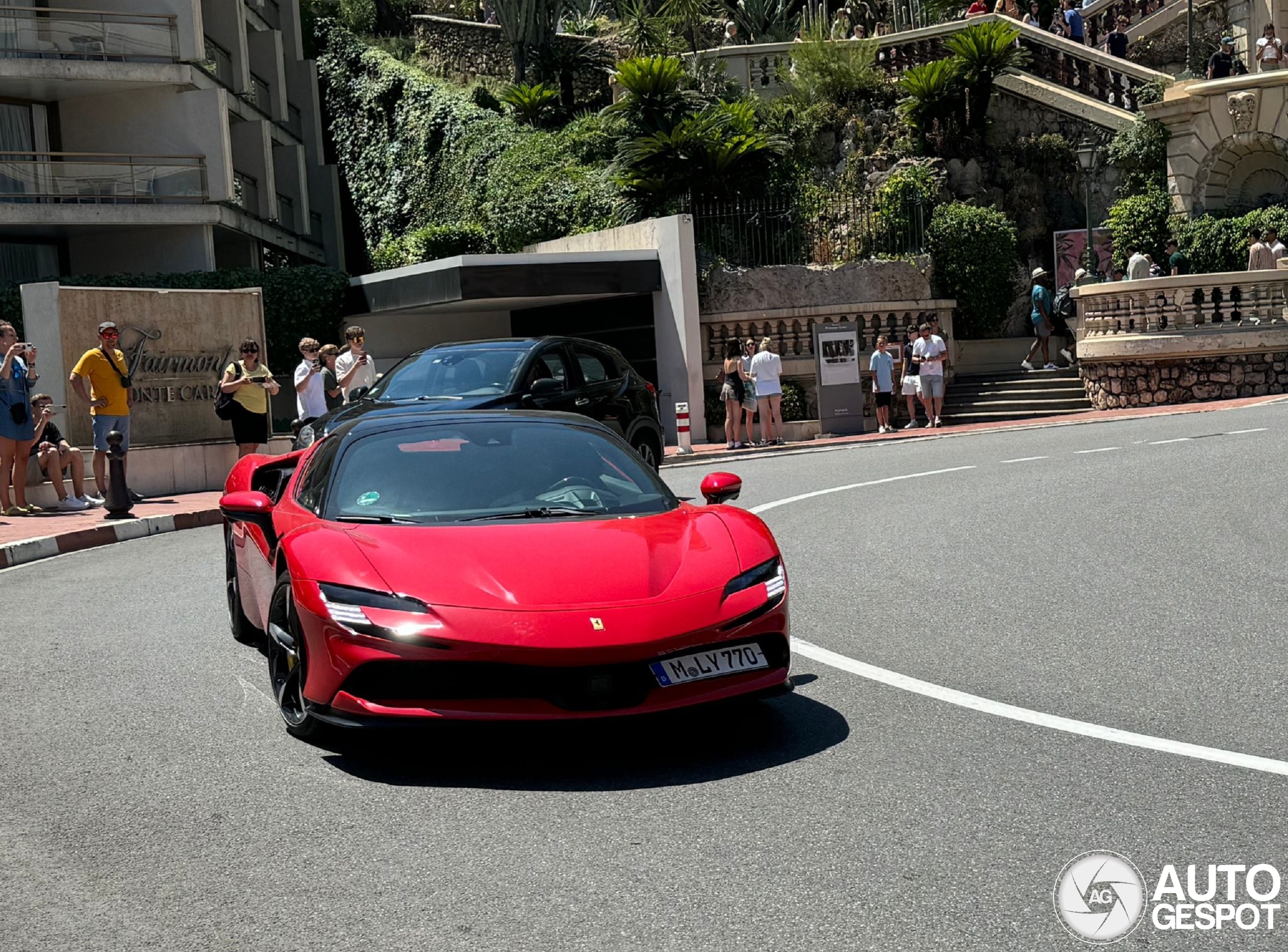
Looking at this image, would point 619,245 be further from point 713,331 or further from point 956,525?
point 956,525

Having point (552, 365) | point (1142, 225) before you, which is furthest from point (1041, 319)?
point (552, 365)

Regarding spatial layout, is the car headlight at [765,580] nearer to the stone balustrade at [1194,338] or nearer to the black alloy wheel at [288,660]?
the black alloy wheel at [288,660]

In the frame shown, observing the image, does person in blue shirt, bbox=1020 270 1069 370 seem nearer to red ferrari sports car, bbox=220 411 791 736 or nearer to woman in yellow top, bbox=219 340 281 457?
woman in yellow top, bbox=219 340 281 457

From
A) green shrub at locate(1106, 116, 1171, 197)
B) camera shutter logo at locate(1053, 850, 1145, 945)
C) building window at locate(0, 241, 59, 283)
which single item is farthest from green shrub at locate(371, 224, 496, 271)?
camera shutter logo at locate(1053, 850, 1145, 945)

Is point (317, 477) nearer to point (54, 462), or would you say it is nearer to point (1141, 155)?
point (54, 462)

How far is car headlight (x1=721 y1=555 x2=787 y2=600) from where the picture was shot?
590cm

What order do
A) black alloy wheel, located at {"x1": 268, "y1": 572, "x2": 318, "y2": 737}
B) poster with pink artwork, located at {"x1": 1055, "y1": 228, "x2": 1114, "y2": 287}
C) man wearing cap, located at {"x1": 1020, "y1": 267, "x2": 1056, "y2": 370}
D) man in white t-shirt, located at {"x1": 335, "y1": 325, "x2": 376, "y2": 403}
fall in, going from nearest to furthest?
black alloy wheel, located at {"x1": 268, "y1": 572, "x2": 318, "y2": 737} < man in white t-shirt, located at {"x1": 335, "y1": 325, "x2": 376, "y2": 403} < man wearing cap, located at {"x1": 1020, "y1": 267, "x2": 1056, "y2": 370} < poster with pink artwork, located at {"x1": 1055, "y1": 228, "x2": 1114, "y2": 287}

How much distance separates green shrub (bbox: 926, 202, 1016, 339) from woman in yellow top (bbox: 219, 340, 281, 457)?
16.3 metres

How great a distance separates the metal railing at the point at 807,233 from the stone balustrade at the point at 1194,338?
14.8ft

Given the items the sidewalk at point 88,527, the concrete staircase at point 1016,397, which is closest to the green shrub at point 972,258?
the concrete staircase at point 1016,397

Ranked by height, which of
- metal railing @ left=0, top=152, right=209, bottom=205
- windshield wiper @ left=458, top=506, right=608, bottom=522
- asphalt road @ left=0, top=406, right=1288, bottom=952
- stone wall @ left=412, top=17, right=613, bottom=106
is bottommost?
asphalt road @ left=0, top=406, right=1288, bottom=952

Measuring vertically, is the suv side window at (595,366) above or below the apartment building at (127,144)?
below

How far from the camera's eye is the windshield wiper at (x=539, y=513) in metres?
6.42

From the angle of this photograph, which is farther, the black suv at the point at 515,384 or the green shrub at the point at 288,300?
the green shrub at the point at 288,300
